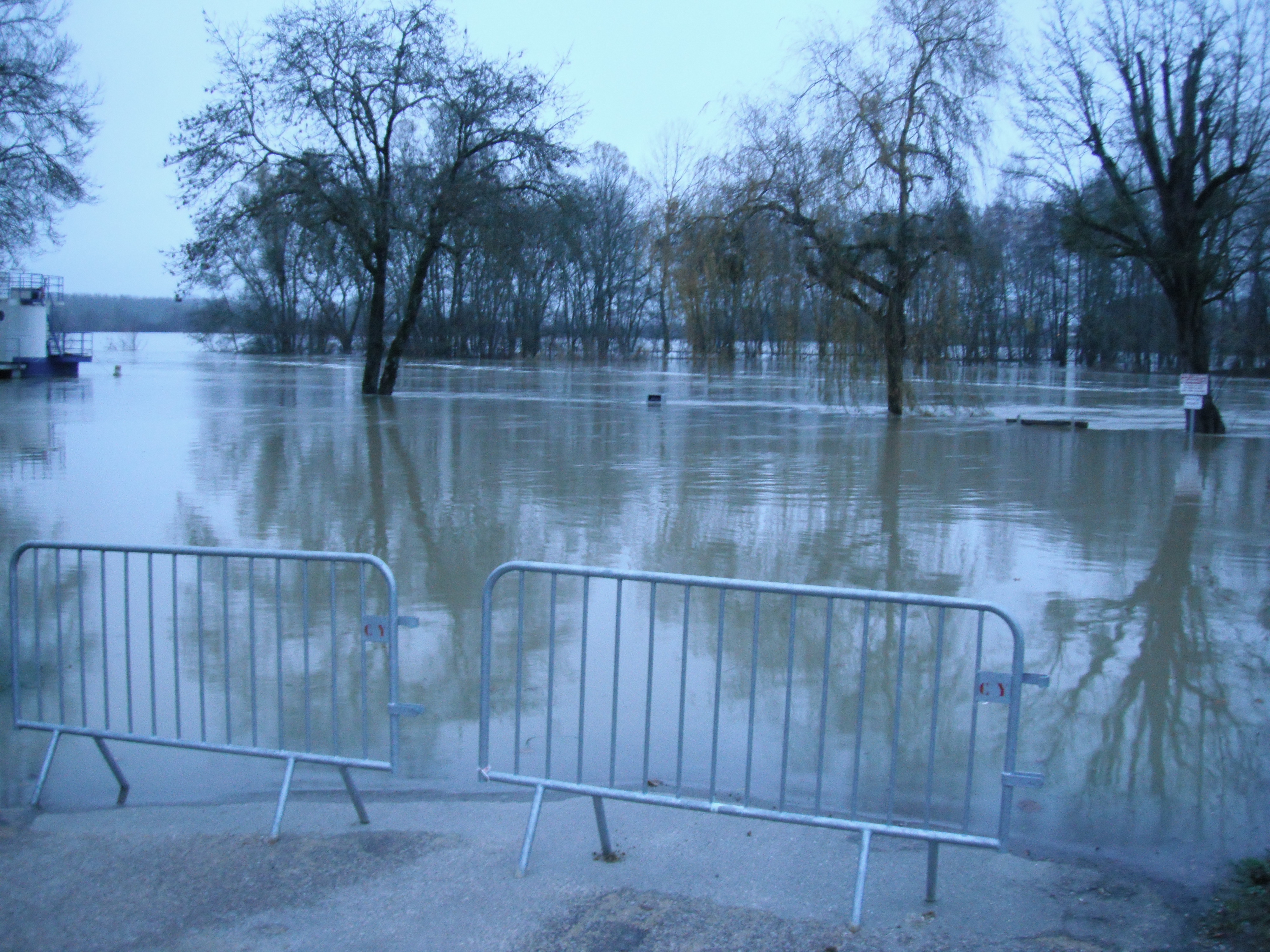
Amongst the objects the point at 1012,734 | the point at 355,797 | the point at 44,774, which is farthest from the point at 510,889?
the point at 44,774

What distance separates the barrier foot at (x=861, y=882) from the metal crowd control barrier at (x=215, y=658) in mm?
1690

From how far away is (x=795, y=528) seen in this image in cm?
995

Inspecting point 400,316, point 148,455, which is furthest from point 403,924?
point 400,316

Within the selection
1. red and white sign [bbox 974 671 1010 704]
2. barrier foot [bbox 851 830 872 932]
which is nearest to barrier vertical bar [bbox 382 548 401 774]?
barrier foot [bbox 851 830 872 932]

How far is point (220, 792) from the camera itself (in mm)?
4422

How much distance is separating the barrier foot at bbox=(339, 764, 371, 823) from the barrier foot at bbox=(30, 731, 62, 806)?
1.23m

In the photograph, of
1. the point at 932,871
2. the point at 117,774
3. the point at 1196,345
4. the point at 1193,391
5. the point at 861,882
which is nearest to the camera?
the point at 861,882

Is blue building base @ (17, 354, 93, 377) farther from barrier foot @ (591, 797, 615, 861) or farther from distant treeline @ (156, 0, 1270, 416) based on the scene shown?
barrier foot @ (591, 797, 615, 861)

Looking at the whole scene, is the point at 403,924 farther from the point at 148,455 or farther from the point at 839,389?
the point at 839,389

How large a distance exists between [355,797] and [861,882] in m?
1.82

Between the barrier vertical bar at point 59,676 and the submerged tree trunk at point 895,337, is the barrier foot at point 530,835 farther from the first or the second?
the submerged tree trunk at point 895,337

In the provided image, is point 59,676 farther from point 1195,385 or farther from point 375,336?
point 375,336

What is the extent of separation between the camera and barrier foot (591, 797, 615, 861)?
373cm

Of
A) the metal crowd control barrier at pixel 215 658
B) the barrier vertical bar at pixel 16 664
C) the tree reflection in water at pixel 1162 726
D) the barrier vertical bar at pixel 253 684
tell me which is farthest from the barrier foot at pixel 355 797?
the tree reflection in water at pixel 1162 726
